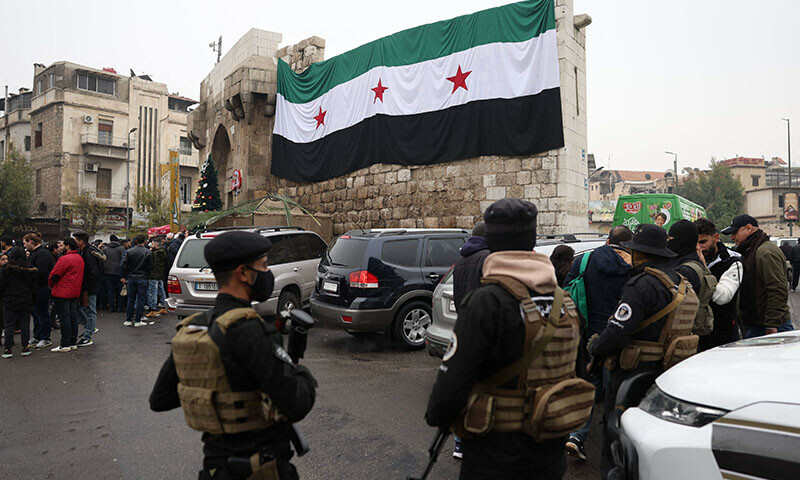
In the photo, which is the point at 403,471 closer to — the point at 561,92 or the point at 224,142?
the point at 561,92

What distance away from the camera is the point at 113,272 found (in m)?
12.0

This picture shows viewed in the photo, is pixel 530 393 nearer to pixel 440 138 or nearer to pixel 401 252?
pixel 401 252

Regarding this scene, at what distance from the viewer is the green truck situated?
14.2 m

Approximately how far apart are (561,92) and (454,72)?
284 centimetres

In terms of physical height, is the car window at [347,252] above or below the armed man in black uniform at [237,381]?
above

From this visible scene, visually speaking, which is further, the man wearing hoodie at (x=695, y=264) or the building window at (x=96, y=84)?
the building window at (x=96, y=84)

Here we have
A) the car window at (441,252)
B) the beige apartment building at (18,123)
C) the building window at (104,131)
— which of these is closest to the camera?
the car window at (441,252)

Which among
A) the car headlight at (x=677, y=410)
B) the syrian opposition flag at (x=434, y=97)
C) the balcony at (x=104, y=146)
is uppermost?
the balcony at (x=104, y=146)

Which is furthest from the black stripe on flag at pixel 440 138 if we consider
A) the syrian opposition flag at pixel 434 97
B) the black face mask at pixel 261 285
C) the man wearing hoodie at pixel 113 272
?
the black face mask at pixel 261 285

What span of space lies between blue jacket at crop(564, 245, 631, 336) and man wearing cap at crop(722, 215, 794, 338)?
4.10ft

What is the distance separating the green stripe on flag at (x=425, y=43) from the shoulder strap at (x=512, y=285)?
10780 mm

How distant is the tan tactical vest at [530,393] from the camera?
1910mm

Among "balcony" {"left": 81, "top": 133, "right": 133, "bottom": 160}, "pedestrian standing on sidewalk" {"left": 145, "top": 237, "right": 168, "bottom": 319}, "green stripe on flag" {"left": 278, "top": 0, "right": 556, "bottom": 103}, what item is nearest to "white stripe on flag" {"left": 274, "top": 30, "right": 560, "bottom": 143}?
"green stripe on flag" {"left": 278, "top": 0, "right": 556, "bottom": 103}

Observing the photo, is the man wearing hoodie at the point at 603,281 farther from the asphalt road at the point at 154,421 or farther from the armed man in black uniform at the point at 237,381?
the armed man in black uniform at the point at 237,381
